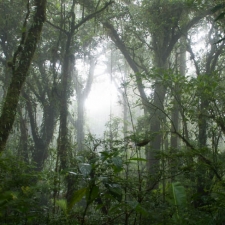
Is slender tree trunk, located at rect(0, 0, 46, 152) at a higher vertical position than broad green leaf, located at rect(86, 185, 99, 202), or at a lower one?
higher

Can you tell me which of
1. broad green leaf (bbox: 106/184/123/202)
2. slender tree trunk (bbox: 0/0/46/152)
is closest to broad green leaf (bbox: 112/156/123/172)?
broad green leaf (bbox: 106/184/123/202)

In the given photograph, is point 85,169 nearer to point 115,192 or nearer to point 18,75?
point 115,192

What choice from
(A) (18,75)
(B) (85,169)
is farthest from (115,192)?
(A) (18,75)

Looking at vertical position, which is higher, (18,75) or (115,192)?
(18,75)

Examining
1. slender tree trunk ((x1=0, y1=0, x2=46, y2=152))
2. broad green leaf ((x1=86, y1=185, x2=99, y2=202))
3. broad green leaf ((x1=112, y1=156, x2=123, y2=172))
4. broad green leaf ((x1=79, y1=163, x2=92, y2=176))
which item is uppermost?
slender tree trunk ((x1=0, y1=0, x2=46, y2=152))

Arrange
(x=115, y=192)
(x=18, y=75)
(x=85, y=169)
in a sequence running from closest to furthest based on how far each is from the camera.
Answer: (x=85, y=169) → (x=115, y=192) → (x=18, y=75)

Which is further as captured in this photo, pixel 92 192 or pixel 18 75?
pixel 18 75

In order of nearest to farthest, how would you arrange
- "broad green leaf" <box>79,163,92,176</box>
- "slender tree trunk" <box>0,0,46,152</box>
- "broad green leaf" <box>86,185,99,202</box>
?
"broad green leaf" <box>79,163,92,176</box> < "broad green leaf" <box>86,185,99,202</box> < "slender tree trunk" <box>0,0,46,152</box>

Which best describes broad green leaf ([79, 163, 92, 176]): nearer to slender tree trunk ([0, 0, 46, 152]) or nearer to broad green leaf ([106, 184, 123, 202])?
broad green leaf ([106, 184, 123, 202])

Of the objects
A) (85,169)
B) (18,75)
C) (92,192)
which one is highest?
(18,75)

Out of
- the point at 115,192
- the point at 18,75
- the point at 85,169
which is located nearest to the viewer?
the point at 85,169

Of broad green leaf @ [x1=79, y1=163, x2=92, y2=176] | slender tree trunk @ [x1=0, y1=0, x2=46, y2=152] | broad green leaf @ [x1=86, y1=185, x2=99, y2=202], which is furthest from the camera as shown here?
slender tree trunk @ [x1=0, y1=0, x2=46, y2=152]

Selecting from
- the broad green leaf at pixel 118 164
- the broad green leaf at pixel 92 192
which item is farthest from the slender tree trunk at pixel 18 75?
the broad green leaf at pixel 118 164

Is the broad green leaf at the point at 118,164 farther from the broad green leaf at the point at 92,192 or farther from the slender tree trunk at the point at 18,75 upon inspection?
the slender tree trunk at the point at 18,75
